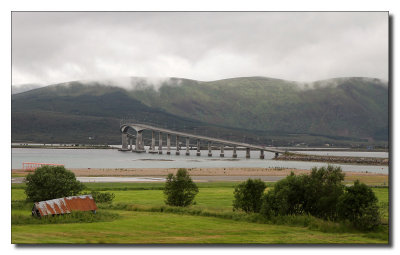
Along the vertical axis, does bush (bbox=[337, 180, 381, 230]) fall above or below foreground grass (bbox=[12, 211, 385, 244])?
above

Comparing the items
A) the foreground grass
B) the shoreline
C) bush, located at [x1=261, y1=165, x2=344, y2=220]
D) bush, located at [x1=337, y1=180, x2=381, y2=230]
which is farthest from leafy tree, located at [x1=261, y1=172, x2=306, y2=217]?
the shoreline

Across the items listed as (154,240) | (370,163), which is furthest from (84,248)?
(370,163)

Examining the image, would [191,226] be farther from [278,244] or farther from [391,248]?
[391,248]

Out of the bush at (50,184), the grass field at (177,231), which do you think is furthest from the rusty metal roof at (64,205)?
the bush at (50,184)

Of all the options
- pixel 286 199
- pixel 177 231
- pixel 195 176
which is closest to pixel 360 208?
pixel 286 199

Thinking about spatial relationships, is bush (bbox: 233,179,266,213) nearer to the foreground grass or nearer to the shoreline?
the foreground grass
